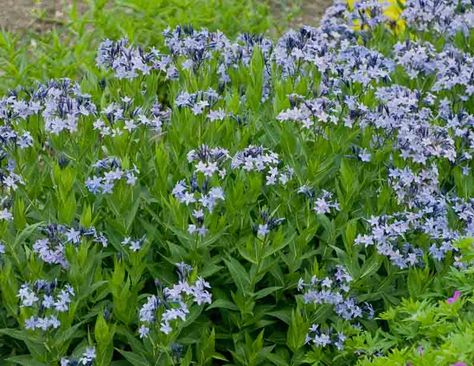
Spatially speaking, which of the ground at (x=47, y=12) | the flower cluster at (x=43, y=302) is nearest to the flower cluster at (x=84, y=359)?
the flower cluster at (x=43, y=302)

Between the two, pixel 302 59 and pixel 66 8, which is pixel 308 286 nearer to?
pixel 302 59

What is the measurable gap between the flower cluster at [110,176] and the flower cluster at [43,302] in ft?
1.50

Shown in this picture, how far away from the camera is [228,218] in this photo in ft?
12.9

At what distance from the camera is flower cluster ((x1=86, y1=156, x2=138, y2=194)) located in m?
3.77

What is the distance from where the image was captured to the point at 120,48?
429cm

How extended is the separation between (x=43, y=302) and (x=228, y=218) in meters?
0.88

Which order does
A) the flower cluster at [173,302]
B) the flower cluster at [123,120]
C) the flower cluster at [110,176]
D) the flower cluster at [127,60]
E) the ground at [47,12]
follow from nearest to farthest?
the flower cluster at [173,302]
the flower cluster at [110,176]
the flower cluster at [123,120]
the flower cluster at [127,60]
the ground at [47,12]

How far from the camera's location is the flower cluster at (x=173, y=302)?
137 inches

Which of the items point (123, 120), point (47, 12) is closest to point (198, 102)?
point (123, 120)

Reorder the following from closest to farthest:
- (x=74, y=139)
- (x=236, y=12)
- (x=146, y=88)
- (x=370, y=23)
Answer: (x=74, y=139), (x=146, y=88), (x=370, y=23), (x=236, y=12)

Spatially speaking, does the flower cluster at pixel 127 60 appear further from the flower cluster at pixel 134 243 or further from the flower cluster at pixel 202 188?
the flower cluster at pixel 134 243

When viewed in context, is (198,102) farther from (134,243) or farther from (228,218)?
(134,243)

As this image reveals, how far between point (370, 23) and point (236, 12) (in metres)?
2.20

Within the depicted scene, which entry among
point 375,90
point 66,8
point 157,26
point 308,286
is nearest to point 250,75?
point 375,90
